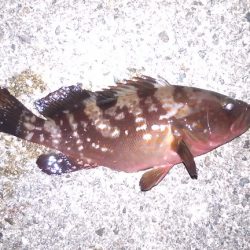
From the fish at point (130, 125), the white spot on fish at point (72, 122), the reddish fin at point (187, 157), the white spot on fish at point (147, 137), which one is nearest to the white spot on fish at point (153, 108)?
the fish at point (130, 125)

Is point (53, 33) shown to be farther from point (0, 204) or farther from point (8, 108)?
point (0, 204)

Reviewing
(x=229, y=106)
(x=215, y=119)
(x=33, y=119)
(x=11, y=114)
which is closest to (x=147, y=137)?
(x=215, y=119)

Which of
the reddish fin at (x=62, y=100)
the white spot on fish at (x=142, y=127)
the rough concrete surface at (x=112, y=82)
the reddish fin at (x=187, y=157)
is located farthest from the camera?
the rough concrete surface at (x=112, y=82)

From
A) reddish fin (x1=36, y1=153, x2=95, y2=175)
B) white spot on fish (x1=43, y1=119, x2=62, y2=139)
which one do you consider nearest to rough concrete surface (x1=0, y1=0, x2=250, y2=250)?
reddish fin (x1=36, y1=153, x2=95, y2=175)

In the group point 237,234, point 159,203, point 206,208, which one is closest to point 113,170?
point 159,203

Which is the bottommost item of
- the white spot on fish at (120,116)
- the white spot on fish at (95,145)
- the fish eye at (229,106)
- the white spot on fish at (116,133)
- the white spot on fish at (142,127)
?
the white spot on fish at (95,145)

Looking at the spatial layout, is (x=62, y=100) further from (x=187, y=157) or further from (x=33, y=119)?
(x=187, y=157)

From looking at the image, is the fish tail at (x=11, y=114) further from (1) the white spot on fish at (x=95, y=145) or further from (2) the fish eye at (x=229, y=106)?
(2) the fish eye at (x=229, y=106)

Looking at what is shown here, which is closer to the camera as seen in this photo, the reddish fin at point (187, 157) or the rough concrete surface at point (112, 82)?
the reddish fin at point (187, 157)
